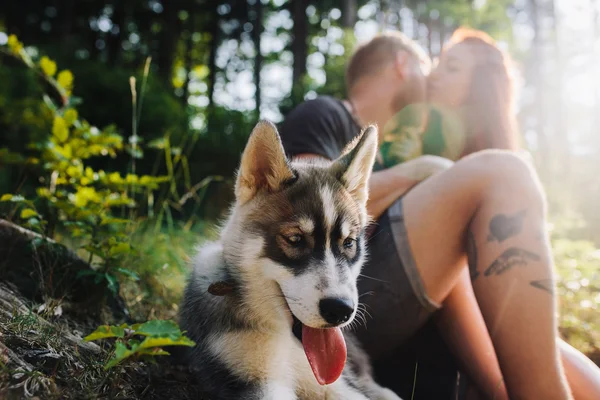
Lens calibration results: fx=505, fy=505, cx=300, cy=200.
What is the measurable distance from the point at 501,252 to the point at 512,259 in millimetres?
55

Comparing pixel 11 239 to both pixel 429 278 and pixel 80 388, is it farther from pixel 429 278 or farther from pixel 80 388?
pixel 429 278

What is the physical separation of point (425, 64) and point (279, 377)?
3042mm

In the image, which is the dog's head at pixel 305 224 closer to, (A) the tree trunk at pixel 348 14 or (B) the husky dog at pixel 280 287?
(B) the husky dog at pixel 280 287

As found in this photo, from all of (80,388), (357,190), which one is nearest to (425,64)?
(357,190)

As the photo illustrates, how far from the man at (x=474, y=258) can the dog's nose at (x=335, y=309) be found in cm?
68

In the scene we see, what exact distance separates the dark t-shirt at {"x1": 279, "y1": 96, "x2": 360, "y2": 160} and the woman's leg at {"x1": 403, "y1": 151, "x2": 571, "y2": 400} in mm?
826

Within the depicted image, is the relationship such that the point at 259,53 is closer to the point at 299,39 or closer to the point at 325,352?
the point at 299,39

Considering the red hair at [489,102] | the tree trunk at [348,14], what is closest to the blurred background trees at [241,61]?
the tree trunk at [348,14]

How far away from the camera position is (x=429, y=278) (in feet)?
8.39

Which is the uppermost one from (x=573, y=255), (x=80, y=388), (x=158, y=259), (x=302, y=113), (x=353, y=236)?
(x=302, y=113)

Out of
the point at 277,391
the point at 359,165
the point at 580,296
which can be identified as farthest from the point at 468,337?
the point at 580,296

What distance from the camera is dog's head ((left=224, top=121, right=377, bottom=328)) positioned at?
1.91m

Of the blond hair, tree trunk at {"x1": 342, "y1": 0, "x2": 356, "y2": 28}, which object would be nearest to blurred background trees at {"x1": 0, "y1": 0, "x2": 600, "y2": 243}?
tree trunk at {"x1": 342, "y1": 0, "x2": 356, "y2": 28}

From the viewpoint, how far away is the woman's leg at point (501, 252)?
2.18m
